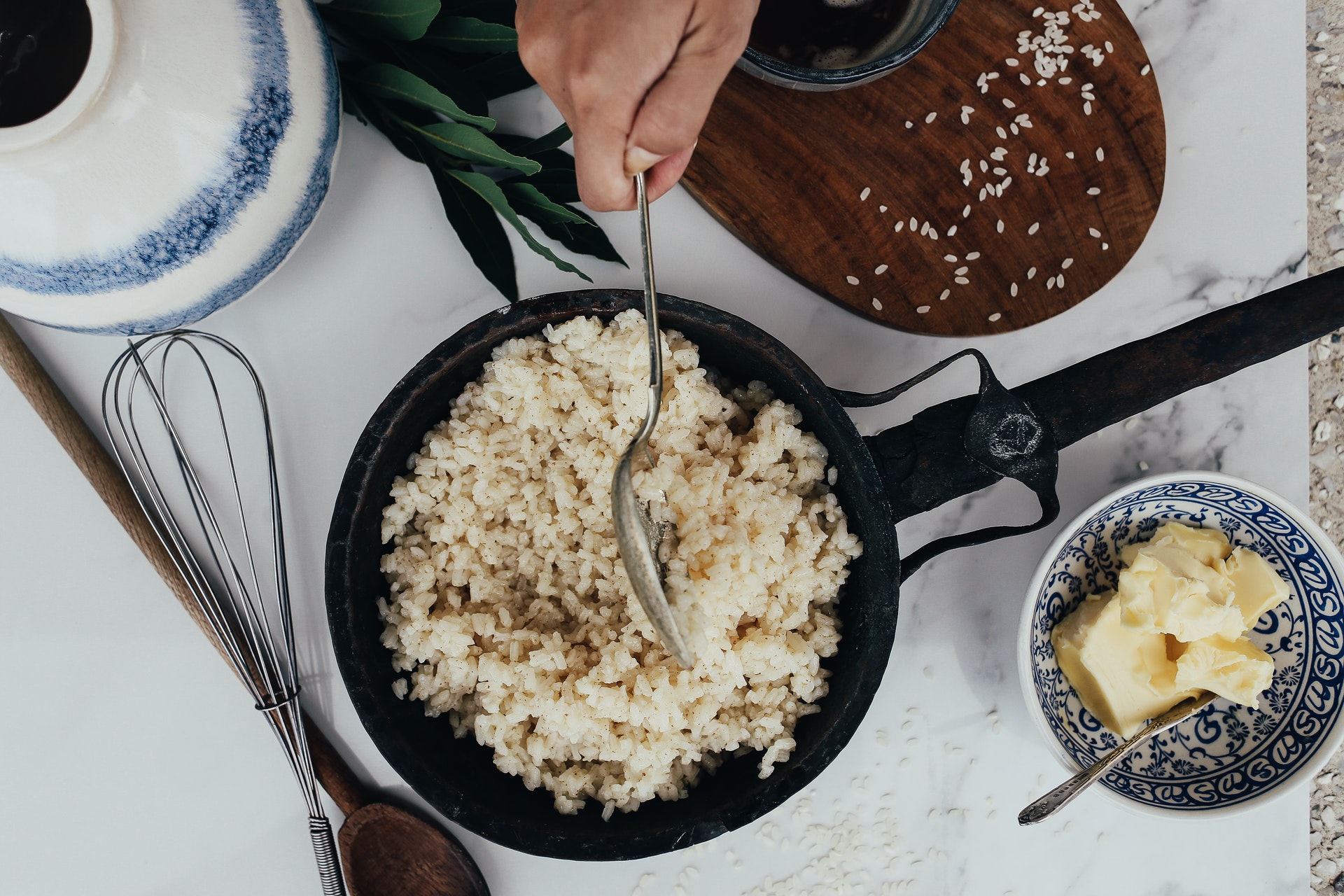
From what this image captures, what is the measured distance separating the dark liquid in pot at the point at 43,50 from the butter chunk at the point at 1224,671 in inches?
45.3

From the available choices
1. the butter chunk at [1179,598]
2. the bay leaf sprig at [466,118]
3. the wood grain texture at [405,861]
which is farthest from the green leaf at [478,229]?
the butter chunk at [1179,598]

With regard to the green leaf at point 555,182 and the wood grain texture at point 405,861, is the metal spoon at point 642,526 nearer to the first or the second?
the green leaf at point 555,182

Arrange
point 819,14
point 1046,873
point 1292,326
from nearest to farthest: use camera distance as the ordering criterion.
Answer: point 1292,326 < point 819,14 < point 1046,873

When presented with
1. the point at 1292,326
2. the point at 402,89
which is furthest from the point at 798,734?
the point at 402,89

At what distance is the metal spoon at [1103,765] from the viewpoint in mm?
933

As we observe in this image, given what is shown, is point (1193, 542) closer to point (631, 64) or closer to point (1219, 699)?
point (1219, 699)

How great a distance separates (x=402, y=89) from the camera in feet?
2.92

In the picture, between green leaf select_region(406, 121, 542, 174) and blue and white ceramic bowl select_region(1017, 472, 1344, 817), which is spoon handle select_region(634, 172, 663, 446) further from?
blue and white ceramic bowl select_region(1017, 472, 1344, 817)

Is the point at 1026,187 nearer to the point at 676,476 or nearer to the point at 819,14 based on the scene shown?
the point at 819,14

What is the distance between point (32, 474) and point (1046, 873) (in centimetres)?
134

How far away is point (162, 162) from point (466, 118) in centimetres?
28

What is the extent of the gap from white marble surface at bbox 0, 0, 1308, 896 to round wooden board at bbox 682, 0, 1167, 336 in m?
0.05

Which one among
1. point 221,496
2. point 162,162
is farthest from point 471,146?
point 221,496

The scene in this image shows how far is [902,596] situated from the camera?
1.08 meters
